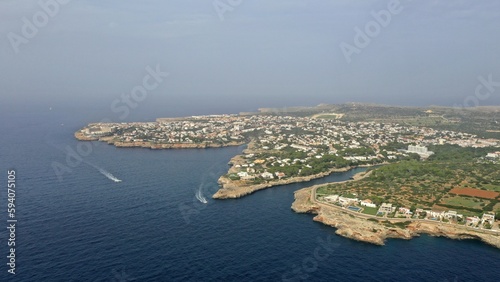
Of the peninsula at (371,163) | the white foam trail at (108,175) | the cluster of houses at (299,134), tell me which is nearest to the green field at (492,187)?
the peninsula at (371,163)

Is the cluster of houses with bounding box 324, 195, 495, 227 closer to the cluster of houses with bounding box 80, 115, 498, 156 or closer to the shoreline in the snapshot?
the shoreline

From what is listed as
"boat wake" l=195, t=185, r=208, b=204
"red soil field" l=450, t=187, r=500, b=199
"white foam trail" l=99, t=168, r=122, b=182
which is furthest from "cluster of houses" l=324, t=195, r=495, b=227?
"white foam trail" l=99, t=168, r=122, b=182

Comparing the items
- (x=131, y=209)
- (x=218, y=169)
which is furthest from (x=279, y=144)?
(x=131, y=209)

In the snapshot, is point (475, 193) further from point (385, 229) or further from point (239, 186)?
point (239, 186)

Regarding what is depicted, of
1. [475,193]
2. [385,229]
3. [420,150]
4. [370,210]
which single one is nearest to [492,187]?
[475,193]

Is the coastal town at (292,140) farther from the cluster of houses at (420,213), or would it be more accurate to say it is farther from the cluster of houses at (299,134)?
the cluster of houses at (420,213)
